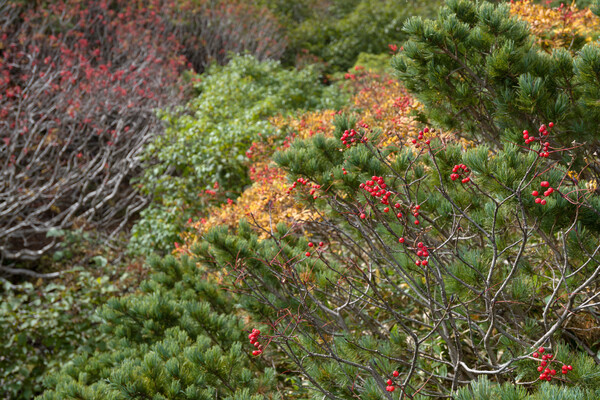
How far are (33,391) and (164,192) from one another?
121 inches

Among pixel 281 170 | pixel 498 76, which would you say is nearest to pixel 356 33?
pixel 281 170

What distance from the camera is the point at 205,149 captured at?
20.2 feet

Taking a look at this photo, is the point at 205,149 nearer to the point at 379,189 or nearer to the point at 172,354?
the point at 172,354

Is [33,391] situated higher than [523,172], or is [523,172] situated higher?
[523,172]

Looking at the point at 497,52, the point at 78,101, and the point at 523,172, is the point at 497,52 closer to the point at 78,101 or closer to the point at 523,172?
the point at 523,172

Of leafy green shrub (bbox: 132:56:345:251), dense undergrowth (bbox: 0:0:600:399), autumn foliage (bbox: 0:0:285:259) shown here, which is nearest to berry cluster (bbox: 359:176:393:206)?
dense undergrowth (bbox: 0:0:600:399)

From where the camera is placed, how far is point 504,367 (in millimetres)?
1586

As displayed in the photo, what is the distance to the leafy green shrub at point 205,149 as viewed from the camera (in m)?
6.06

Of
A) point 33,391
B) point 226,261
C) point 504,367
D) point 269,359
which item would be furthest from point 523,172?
point 33,391

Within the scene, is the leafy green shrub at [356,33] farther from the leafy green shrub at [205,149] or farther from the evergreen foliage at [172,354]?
the evergreen foliage at [172,354]

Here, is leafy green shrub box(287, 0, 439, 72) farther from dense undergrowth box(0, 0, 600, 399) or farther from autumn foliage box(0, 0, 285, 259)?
dense undergrowth box(0, 0, 600, 399)

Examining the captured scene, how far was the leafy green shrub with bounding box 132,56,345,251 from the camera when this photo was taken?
19.9ft

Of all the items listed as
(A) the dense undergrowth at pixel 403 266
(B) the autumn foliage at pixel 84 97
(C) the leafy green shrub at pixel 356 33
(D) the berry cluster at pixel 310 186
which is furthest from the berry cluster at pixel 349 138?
(C) the leafy green shrub at pixel 356 33

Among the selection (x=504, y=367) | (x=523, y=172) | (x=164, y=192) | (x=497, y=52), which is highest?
(x=497, y=52)
